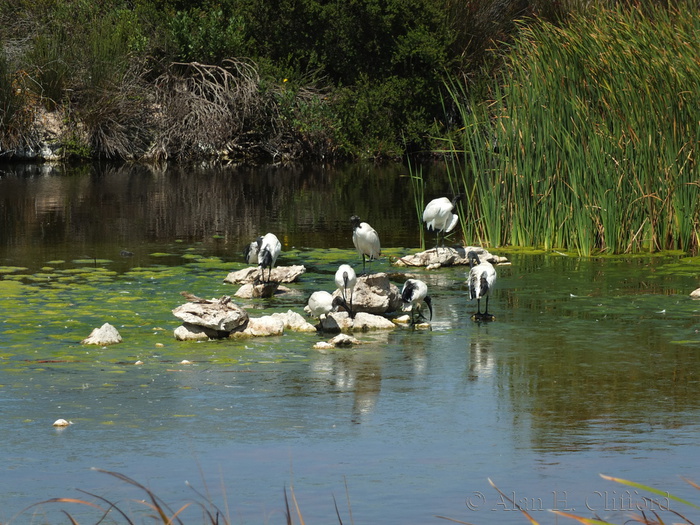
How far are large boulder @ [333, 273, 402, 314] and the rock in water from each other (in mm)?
2065

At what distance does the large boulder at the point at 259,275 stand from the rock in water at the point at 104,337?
266 centimetres

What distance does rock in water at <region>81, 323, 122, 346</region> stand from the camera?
27.7 feet

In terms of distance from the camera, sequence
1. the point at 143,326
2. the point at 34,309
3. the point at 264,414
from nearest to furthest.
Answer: the point at 264,414, the point at 143,326, the point at 34,309

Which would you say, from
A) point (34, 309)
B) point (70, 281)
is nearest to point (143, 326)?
point (34, 309)

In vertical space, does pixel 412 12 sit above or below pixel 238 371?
above

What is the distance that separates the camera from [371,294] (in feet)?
31.6

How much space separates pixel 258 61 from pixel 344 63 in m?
2.18

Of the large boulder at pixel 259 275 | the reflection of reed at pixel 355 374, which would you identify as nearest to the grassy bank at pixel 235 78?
the large boulder at pixel 259 275

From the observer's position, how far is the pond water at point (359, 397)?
5305mm

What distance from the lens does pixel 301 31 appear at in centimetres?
2892

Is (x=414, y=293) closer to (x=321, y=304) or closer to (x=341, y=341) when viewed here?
(x=321, y=304)

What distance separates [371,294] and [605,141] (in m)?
3.81

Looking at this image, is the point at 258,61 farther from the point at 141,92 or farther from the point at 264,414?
the point at 264,414

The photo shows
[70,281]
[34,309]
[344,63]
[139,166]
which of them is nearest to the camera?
[34,309]
